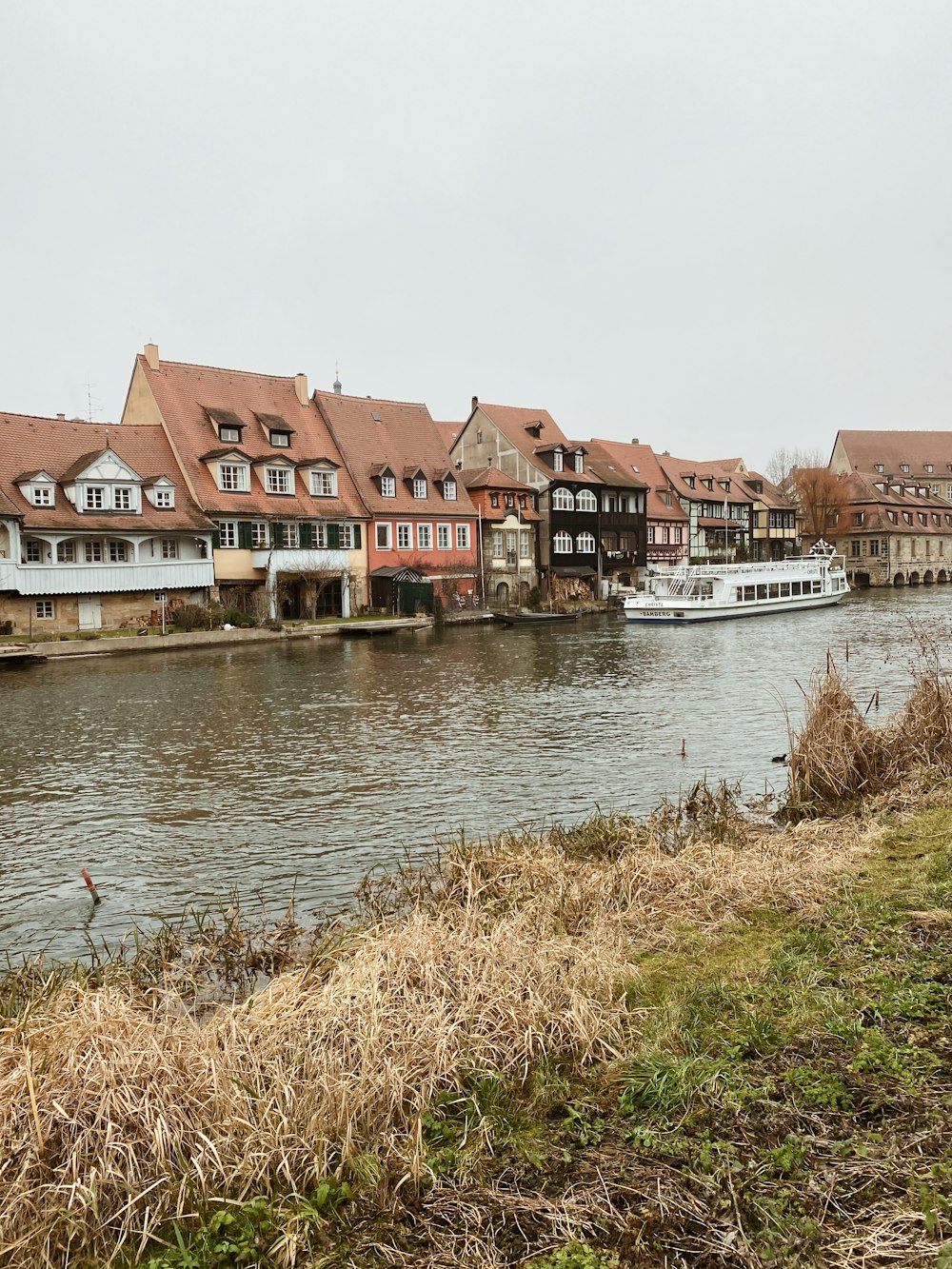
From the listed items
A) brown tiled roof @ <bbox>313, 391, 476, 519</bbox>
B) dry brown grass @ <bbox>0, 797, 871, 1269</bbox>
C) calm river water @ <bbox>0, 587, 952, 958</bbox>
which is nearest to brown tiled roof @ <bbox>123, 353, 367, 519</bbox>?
brown tiled roof @ <bbox>313, 391, 476, 519</bbox>

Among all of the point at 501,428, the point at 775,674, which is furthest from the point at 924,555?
the point at 775,674

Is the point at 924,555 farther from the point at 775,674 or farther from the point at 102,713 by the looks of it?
the point at 102,713

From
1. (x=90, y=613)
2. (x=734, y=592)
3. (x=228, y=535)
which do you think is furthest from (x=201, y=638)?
(x=734, y=592)

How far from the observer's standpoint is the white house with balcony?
38.4m

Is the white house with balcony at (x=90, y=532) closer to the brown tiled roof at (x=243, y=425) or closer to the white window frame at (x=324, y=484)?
the brown tiled roof at (x=243, y=425)

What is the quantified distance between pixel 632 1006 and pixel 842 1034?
55.2 inches

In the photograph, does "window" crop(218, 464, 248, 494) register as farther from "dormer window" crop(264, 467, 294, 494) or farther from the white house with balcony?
the white house with balcony

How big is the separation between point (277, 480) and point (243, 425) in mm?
3293

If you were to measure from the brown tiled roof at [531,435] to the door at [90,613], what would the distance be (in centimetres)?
3064

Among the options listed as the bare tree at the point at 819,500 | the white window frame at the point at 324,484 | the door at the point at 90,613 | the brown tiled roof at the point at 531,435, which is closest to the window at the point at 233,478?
the white window frame at the point at 324,484

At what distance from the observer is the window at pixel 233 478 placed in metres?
45.9

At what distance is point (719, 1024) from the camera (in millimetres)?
5672

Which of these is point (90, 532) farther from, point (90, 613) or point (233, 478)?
point (233, 478)

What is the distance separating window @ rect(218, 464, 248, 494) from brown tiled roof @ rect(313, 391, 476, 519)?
7408mm
